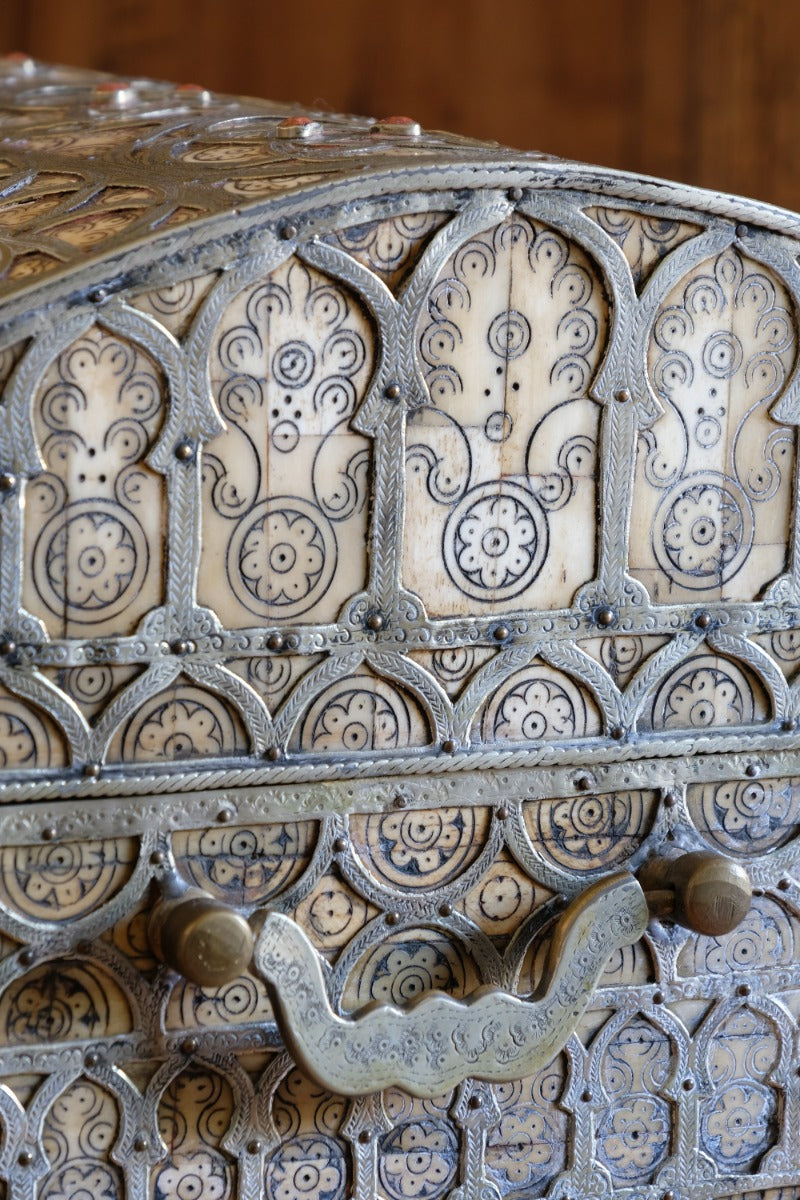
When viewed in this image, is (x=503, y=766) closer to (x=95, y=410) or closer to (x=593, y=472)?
(x=593, y=472)

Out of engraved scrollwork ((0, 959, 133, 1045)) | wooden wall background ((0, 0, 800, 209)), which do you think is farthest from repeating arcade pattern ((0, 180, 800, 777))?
wooden wall background ((0, 0, 800, 209))

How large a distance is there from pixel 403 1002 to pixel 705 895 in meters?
0.19

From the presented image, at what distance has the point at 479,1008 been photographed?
82 cm

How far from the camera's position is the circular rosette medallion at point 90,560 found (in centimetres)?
77

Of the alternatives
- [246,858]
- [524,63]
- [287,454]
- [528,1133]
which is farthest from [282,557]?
[524,63]

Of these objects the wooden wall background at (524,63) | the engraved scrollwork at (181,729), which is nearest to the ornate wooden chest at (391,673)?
the engraved scrollwork at (181,729)

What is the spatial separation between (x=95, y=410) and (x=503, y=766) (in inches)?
12.0

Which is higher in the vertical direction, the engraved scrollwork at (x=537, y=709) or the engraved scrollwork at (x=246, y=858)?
the engraved scrollwork at (x=537, y=709)

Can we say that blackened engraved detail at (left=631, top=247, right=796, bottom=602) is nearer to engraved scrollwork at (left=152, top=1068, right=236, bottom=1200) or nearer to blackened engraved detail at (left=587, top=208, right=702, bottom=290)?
blackened engraved detail at (left=587, top=208, right=702, bottom=290)

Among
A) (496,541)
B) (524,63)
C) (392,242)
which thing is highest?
(524,63)

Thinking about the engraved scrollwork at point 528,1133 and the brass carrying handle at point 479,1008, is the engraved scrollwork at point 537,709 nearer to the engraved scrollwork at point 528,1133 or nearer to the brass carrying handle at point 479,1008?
the brass carrying handle at point 479,1008

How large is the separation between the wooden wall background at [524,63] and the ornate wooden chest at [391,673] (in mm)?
856

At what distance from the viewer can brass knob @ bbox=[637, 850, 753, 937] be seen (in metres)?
0.85

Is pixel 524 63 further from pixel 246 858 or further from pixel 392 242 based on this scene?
pixel 246 858
